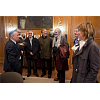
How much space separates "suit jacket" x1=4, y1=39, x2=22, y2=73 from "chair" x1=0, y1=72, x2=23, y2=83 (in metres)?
0.65

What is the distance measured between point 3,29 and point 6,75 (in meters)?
4.18

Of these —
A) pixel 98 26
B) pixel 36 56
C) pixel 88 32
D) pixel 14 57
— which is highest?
pixel 98 26

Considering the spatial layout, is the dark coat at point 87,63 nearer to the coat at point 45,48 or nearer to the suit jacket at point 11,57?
the suit jacket at point 11,57

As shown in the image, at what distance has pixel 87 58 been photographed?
4.05 feet

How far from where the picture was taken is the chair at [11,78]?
1.36 m

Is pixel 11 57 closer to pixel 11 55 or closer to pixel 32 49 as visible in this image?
pixel 11 55

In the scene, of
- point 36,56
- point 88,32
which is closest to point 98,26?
point 88,32

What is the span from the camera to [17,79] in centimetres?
137

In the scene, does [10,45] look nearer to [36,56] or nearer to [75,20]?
[36,56]

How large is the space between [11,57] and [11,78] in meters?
0.75

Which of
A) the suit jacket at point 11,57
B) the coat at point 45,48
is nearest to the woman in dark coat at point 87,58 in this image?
the suit jacket at point 11,57

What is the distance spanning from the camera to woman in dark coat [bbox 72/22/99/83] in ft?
3.80

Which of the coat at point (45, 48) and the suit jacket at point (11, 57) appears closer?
the suit jacket at point (11, 57)

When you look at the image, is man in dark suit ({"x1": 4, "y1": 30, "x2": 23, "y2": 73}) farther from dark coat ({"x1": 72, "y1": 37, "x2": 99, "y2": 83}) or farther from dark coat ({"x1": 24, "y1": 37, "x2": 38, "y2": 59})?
dark coat ({"x1": 72, "y1": 37, "x2": 99, "y2": 83})
